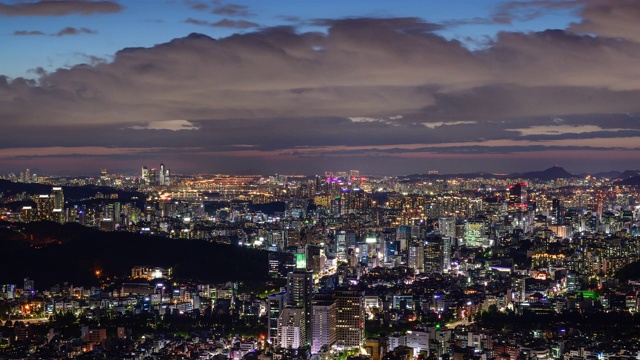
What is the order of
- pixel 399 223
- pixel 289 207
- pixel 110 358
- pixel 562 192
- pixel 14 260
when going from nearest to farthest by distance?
1. pixel 110 358
2. pixel 14 260
3. pixel 399 223
4. pixel 289 207
5. pixel 562 192

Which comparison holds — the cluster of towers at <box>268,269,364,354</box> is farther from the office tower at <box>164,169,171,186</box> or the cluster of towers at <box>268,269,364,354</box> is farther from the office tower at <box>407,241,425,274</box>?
the office tower at <box>164,169,171,186</box>

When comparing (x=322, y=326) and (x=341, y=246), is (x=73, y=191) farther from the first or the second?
(x=322, y=326)

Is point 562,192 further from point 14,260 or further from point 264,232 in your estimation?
point 14,260

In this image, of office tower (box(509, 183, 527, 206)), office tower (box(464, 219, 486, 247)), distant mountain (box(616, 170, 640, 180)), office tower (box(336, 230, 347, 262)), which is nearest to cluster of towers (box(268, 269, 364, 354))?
office tower (box(336, 230, 347, 262))

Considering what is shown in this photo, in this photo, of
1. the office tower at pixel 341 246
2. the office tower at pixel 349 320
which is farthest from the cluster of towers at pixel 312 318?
the office tower at pixel 341 246

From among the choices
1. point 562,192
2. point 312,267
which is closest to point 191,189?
point 562,192

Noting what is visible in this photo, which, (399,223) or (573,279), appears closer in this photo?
(573,279)

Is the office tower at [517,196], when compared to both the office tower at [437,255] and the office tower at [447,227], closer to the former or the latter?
the office tower at [447,227]
